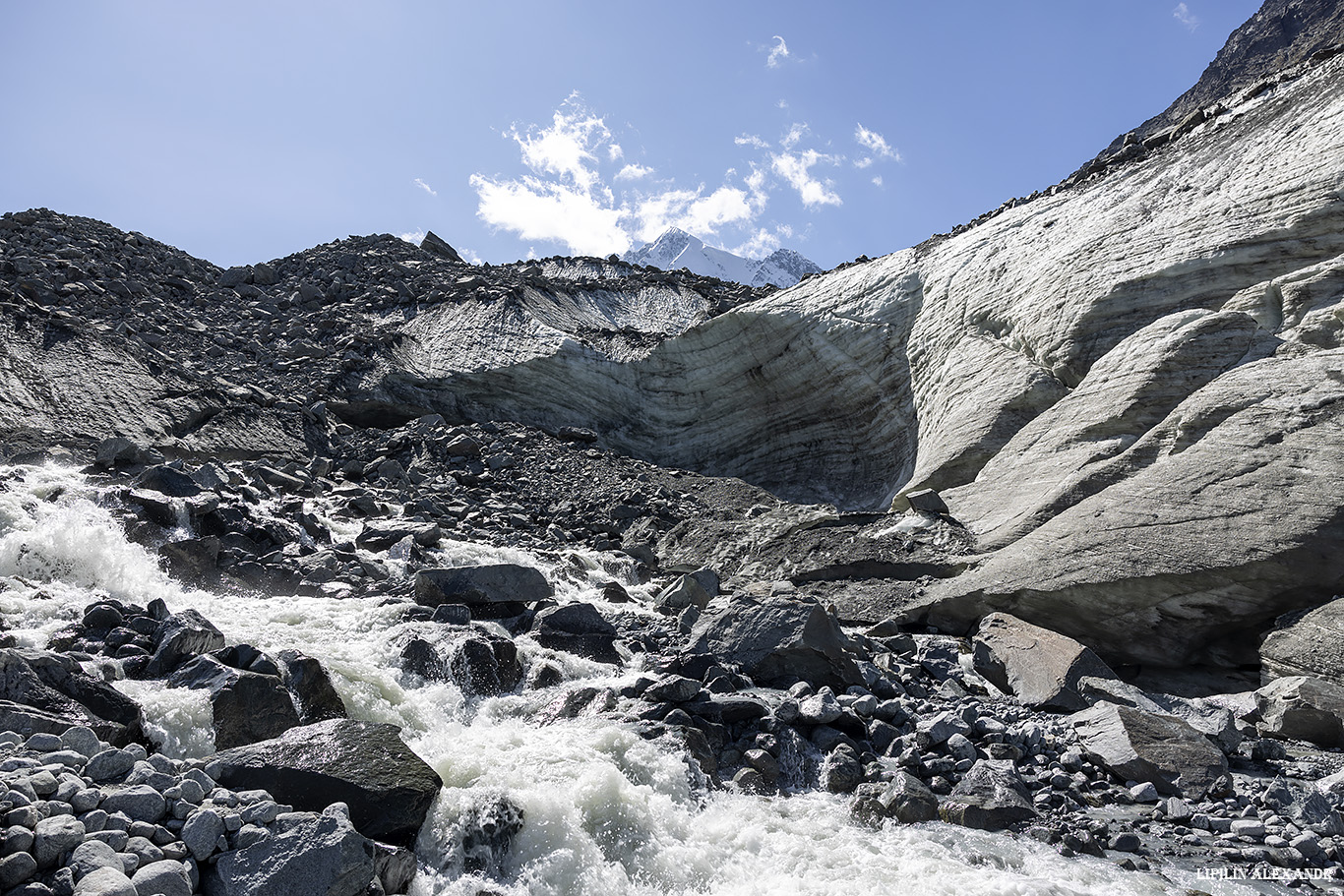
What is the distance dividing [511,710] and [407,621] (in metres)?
2.27

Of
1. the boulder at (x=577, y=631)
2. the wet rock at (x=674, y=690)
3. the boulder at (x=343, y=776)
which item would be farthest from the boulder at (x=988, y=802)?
the boulder at (x=577, y=631)

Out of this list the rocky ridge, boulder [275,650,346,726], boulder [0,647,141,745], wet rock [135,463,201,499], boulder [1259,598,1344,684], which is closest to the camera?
boulder [0,647,141,745]

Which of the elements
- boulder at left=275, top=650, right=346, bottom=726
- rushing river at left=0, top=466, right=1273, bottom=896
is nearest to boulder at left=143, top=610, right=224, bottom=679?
rushing river at left=0, top=466, right=1273, bottom=896

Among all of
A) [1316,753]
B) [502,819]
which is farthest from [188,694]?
[1316,753]

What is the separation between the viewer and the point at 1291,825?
587cm

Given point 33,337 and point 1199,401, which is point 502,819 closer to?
point 1199,401

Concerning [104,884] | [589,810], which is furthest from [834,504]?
[104,884]

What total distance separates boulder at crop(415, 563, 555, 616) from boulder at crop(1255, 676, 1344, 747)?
8301mm

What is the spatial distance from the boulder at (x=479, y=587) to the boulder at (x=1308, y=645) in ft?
28.2

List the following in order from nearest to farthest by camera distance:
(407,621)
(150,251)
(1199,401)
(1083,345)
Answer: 1. (407,621)
2. (1199,401)
3. (1083,345)
4. (150,251)

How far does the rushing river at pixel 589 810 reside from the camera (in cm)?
536

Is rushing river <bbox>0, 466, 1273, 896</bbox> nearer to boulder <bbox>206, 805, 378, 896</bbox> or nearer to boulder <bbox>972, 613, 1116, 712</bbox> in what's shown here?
boulder <bbox>206, 805, 378, 896</bbox>

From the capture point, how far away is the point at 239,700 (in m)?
6.30

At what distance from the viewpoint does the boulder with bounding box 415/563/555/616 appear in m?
10.3
